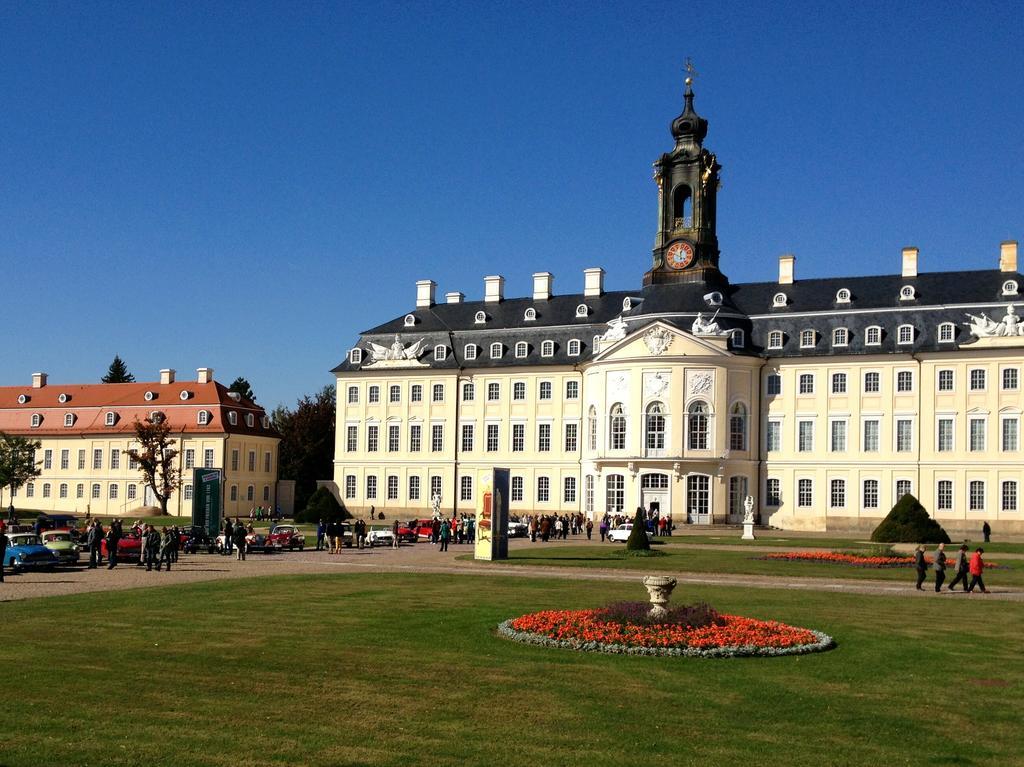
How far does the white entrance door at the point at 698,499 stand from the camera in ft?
228

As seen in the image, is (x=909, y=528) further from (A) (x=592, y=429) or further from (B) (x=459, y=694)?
(B) (x=459, y=694)

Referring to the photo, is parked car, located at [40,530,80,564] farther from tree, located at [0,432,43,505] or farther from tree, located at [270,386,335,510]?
tree, located at [270,386,335,510]

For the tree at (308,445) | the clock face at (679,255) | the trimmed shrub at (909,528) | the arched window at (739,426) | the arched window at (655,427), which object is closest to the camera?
the trimmed shrub at (909,528)

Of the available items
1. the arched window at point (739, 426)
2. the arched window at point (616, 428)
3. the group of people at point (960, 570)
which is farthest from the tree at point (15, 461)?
the group of people at point (960, 570)

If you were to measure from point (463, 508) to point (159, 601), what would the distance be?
5577cm

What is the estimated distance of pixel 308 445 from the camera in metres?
103

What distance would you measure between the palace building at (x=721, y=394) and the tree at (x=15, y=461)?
2539 centimetres

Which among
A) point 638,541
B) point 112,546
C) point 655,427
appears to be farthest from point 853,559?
point 655,427

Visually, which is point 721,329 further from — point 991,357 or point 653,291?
point 991,357

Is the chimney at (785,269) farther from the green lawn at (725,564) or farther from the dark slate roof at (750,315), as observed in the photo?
the green lawn at (725,564)

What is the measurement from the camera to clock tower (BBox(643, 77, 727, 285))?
75375 millimetres

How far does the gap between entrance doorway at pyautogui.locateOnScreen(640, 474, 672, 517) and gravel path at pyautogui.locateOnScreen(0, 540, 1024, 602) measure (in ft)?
93.0

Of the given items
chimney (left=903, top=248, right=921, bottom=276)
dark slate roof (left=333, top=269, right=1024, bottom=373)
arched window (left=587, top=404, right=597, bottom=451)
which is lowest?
arched window (left=587, top=404, right=597, bottom=451)

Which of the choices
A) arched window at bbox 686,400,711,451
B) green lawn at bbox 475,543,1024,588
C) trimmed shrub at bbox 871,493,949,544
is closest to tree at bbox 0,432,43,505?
arched window at bbox 686,400,711,451
